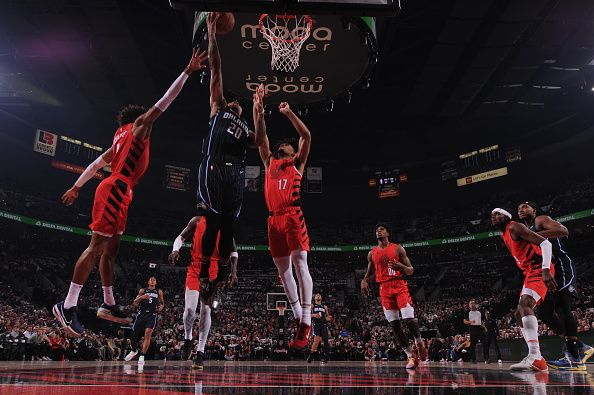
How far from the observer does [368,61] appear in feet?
31.5

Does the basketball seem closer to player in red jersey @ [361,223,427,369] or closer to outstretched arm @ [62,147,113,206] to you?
outstretched arm @ [62,147,113,206]

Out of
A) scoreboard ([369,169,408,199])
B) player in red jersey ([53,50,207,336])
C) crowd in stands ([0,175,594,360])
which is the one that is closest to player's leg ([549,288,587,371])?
player in red jersey ([53,50,207,336])

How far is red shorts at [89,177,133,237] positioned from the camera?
387cm

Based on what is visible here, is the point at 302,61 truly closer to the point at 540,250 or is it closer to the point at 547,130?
the point at 540,250

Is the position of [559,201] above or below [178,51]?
below

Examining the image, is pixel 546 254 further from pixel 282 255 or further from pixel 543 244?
pixel 282 255

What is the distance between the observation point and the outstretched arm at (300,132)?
4.76 meters

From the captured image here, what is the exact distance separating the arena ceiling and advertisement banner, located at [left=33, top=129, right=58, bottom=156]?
557 millimetres


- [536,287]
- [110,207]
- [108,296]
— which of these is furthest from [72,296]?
[536,287]

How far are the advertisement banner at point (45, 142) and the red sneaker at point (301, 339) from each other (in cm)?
2398

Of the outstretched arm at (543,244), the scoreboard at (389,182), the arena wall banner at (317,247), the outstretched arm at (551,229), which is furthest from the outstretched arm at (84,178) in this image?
the scoreboard at (389,182)

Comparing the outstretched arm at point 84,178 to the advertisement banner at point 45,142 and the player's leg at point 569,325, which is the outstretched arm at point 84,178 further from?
the advertisement banner at point 45,142

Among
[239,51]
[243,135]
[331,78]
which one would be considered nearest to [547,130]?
[331,78]

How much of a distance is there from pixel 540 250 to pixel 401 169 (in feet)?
79.8
